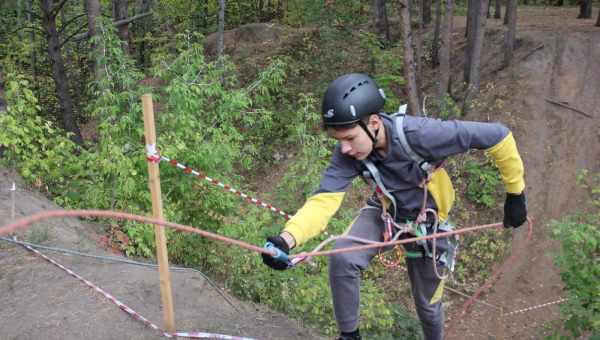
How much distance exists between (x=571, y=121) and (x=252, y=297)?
1203 centimetres

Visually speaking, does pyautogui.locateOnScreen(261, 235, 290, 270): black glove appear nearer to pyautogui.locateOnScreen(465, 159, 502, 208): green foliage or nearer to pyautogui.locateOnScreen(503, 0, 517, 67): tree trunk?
pyautogui.locateOnScreen(465, 159, 502, 208): green foliage

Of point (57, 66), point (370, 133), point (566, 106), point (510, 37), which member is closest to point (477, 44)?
point (510, 37)

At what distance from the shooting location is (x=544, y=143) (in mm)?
13766

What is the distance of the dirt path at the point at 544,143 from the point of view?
399 inches

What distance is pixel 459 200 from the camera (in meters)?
12.7

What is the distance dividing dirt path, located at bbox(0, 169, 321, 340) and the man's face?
1911 mm

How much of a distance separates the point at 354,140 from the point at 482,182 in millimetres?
10405

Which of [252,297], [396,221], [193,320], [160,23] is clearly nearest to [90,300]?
[193,320]

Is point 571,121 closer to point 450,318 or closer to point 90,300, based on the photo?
point 450,318

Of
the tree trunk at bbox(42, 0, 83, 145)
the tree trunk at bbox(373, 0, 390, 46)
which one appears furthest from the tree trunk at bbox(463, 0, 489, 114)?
the tree trunk at bbox(42, 0, 83, 145)

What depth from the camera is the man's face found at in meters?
3.16

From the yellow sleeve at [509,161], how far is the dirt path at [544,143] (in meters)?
5.66

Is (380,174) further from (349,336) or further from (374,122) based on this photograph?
(349,336)

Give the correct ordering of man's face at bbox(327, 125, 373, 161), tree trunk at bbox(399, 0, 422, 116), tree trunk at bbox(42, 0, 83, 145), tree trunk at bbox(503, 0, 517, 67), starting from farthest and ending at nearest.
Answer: tree trunk at bbox(503, 0, 517, 67), tree trunk at bbox(399, 0, 422, 116), tree trunk at bbox(42, 0, 83, 145), man's face at bbox(327, 125, 373, 161)
